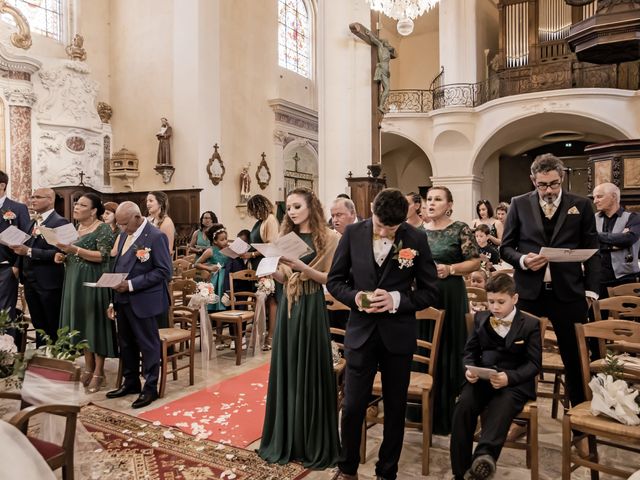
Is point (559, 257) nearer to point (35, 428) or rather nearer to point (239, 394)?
point (239, 394)

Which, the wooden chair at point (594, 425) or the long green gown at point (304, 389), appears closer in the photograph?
the wooden chair at point (594, 425)

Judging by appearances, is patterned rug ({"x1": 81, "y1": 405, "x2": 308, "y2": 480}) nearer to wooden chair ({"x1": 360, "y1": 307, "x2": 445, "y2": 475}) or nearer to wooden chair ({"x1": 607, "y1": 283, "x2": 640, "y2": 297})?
wooden chair ({"x1": 360, "y1": 307, "x2": 445, "y2": 475})

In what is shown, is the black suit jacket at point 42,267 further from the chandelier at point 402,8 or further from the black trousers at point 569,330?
the chandelier at point 402,8

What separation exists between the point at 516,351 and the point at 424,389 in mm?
559

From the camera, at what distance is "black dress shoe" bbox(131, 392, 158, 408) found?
413 centimetres

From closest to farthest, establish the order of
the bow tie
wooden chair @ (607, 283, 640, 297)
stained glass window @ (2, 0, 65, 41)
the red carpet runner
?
the bow tie → the red carpet runner → wooden chair @ (607, 283, 640, 297) → stained glass window @ (2, 0, 65, 41)

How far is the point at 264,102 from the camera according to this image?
14875 millimetres

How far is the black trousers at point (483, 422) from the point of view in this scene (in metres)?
2.65

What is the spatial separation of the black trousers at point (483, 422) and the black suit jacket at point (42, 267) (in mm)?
3896

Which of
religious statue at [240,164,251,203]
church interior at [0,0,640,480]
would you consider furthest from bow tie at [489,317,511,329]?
religious statue at [240,164,251,203]

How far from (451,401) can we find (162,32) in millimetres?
12060

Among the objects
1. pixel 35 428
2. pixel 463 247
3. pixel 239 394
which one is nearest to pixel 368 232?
pixel 463 247

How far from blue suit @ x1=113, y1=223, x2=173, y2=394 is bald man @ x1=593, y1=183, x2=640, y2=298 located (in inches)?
156

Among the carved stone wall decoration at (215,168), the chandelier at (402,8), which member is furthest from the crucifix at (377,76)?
the carved stone wall decoration at (215,168)
